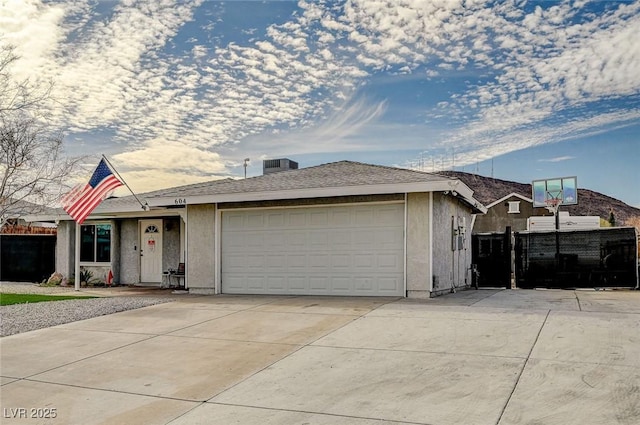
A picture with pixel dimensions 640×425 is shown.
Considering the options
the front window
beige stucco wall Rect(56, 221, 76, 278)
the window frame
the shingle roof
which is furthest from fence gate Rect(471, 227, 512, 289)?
beige stucco wall Rect(56, 221, 76, 278)

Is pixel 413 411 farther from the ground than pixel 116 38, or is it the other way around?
pixel 116 38

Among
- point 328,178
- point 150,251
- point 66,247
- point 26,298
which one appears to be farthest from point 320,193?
point 66,247

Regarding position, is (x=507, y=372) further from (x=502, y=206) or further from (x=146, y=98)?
(x=502, y=206)

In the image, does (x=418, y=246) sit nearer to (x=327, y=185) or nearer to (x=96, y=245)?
(x=327, y=185)

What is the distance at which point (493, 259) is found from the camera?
15992 millimetres

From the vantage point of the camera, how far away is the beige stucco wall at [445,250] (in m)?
11.7

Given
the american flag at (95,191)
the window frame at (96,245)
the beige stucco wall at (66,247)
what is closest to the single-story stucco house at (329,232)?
the american flag at (95,191)

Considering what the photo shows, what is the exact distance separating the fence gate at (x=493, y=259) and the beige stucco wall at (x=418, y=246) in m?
5.40

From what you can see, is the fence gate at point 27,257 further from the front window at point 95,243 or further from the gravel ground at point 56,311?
the gravel ground at point 56,311

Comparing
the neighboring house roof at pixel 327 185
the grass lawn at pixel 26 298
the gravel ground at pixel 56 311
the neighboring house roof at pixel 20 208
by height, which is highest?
the neighboring house roof at pixel 327 185

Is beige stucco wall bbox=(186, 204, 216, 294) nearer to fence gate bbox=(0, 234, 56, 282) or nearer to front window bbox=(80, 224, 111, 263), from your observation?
front window bbox=(80, 224, 111, 263)

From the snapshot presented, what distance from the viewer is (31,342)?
771cm

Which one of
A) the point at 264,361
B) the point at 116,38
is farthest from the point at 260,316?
the point at 116,38

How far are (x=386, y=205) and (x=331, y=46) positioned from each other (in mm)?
4462
